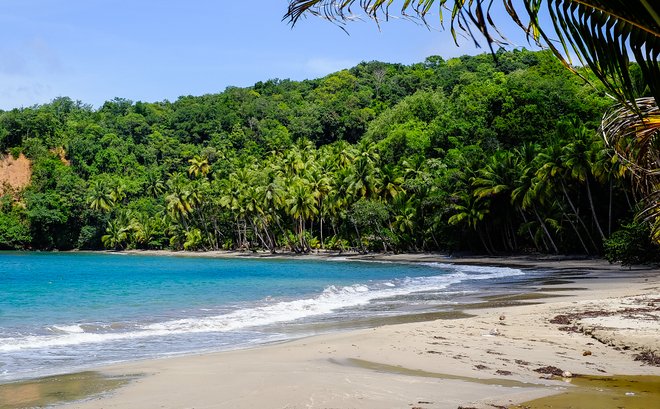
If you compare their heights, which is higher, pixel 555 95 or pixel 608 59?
pixel 555 95

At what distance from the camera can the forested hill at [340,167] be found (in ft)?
160

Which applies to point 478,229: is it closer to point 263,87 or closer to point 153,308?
point 153,308

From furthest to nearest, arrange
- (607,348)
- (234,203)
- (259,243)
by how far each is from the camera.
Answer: (259,243)
(234,203)
(607,348)

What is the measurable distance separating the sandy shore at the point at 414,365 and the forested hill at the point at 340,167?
23.2 meters

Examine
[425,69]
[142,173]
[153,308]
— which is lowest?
[153,308]

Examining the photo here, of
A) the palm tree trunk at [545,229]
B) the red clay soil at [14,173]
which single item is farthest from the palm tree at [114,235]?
the palm tree trunk at [545,229]

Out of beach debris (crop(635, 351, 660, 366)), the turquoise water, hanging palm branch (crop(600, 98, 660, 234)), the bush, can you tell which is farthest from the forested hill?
hanging palm branch (crop(600, 98, 660, 234))

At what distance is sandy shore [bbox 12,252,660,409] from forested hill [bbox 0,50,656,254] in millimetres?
23192

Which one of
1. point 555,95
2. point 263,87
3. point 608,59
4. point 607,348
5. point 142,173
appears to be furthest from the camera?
point 263,87

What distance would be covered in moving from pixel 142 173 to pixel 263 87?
35785 mm

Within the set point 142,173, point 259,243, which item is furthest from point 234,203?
point 142,173

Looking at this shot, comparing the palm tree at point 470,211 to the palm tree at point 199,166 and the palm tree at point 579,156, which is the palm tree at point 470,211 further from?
the palm tree at point 199,166

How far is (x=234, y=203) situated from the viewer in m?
77.8

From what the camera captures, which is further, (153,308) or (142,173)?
(142,173)
